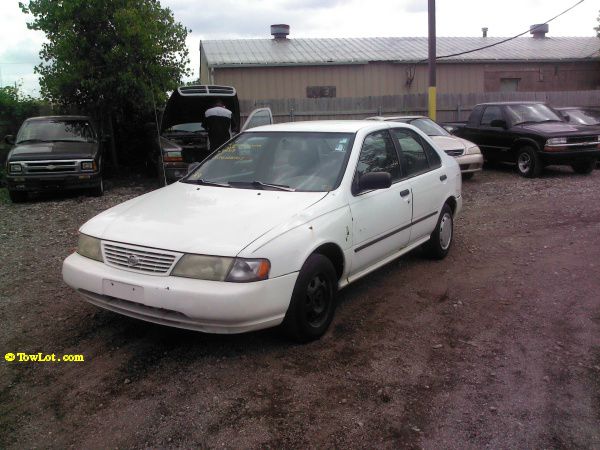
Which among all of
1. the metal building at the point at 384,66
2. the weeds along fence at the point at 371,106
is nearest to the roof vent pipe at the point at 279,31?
the metal building at the point at 384,66

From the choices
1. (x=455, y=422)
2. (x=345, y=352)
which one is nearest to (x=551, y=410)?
(x=455, y=422)

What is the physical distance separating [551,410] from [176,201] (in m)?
2.99

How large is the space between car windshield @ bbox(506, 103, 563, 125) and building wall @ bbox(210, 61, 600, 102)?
277 inches

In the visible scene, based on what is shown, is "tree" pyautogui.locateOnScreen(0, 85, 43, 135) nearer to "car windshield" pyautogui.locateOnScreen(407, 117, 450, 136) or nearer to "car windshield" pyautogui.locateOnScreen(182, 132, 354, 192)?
"car windshield" pyautogui.locateOnScreen(407, 117, 450, 136)

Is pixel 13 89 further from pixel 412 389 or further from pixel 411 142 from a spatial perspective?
pixel 412 389

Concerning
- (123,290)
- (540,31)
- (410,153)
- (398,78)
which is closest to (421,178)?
(410,153)

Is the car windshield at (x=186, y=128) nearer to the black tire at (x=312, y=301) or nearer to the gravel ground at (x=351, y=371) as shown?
the gravel ground at (x=351, y=371)

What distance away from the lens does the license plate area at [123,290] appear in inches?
144

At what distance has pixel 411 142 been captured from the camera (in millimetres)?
5797

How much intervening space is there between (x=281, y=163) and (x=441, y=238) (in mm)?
2249

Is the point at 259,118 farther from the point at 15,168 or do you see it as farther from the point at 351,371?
the point at 351,371

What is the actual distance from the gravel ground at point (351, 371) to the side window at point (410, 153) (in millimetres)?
1071

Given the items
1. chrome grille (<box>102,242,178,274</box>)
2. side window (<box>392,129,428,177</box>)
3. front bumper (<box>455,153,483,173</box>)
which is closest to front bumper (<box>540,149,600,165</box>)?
front bumper (<box>455,153,483,173</box>)

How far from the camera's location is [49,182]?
1043 cm
